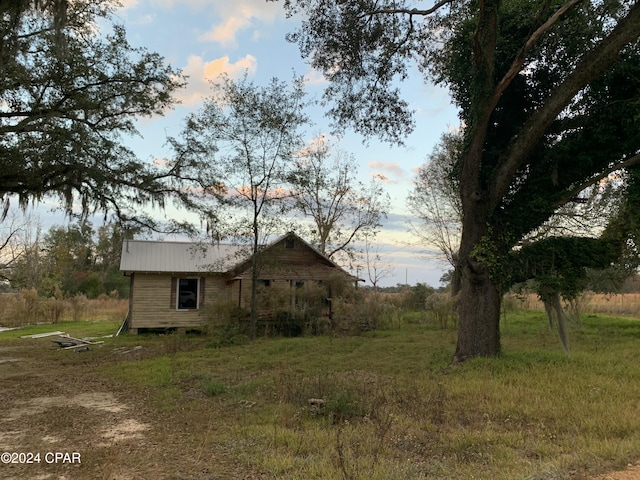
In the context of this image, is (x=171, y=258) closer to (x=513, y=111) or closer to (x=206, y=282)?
(x=206, y=282)

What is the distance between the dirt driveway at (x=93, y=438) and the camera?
4.43 meters

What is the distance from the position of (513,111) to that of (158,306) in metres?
15.1

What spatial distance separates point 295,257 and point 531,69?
1168 centimetres

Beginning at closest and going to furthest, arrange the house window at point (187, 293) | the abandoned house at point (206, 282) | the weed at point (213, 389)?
the weed at point (213, 389) < the abandoned house at point (206, 282) < the house window at point (187, 293)

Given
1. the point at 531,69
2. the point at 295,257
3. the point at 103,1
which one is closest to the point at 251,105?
the point at 103,1

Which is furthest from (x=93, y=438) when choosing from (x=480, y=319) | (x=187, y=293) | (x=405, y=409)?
(x=187, y=293)

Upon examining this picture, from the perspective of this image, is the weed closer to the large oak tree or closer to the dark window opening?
the large oak tree

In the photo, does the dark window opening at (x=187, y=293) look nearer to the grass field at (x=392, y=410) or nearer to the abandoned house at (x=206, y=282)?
the abandoned house at (x=206, y=282)

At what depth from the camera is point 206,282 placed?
19.6 metres

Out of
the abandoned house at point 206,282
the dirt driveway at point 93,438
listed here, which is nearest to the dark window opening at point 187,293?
the abandoned house at point 206,282

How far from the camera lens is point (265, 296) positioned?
17859 millimetres

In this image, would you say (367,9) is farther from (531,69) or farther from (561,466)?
(561,466)

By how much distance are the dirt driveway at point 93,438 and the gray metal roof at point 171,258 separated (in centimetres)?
888

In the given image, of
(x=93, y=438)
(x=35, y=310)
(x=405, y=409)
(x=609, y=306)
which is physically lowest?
(x=93, y=438)
